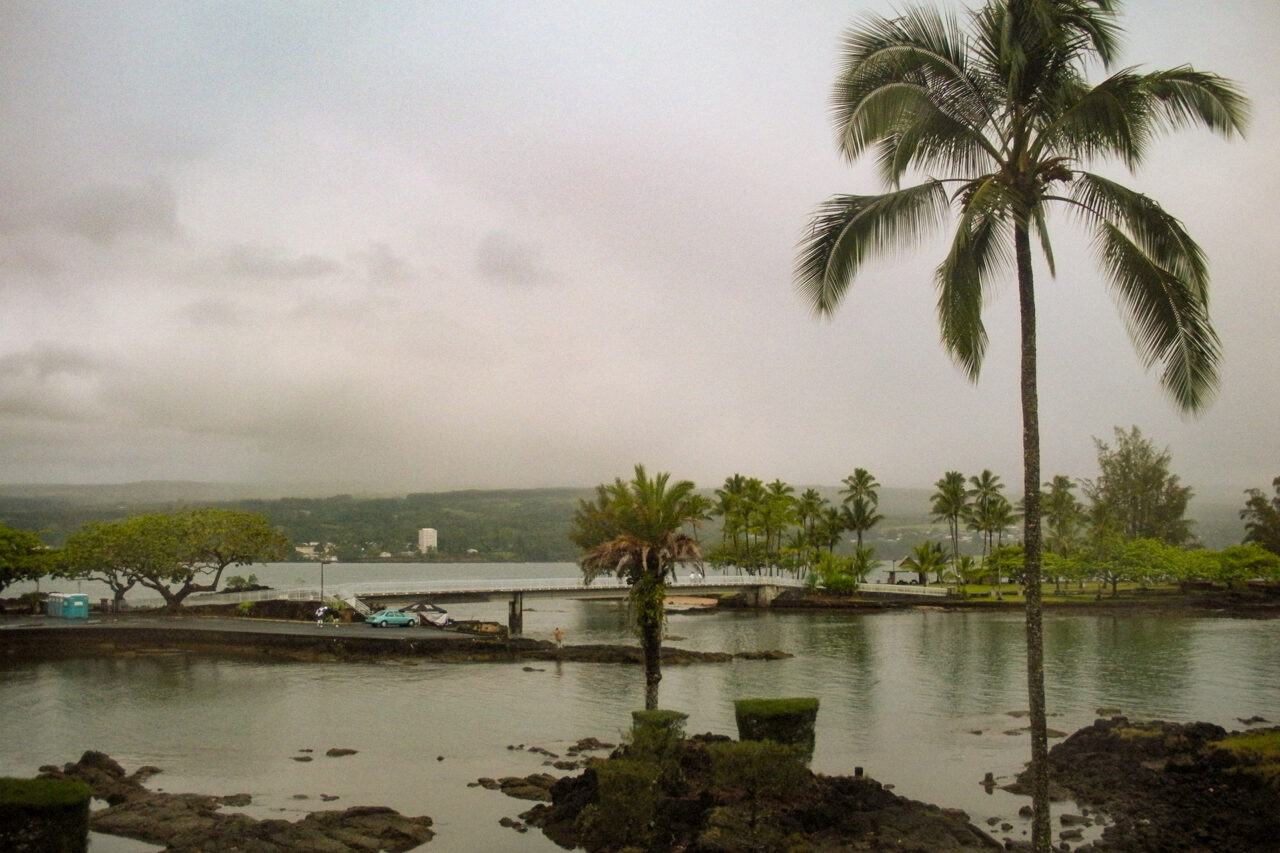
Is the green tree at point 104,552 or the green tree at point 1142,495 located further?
the green tree at point 1142,495

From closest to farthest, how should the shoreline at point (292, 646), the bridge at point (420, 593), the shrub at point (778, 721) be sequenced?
the shrub at point (778, 721)
the shoreline at point (292, 646)
the bridge at point (420, 593)

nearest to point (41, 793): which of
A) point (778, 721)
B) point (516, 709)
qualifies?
point (778, 721)

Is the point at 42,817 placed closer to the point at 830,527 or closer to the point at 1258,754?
the point at 1258,754

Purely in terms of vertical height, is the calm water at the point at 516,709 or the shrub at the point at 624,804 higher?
the shrub at the point at 624,804

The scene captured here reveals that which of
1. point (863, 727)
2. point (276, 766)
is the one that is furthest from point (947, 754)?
point (276, 766)

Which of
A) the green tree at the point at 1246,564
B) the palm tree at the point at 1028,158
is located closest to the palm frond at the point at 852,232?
the palm tree at the point at 1028,158

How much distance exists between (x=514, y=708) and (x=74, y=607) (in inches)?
1645

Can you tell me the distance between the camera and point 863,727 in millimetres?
33719

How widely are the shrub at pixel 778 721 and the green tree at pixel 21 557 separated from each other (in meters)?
62.4

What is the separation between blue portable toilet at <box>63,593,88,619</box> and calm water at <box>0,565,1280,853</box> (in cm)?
1394

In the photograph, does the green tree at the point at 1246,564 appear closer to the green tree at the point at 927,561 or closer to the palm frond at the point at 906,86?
the green tree at the point at 927,561

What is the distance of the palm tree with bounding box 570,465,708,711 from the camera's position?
2575 centimetres

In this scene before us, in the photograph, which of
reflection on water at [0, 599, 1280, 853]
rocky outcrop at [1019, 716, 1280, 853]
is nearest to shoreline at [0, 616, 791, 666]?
reflection on water at [0, 599, 1280, 853]

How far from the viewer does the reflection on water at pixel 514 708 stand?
25078 mm
